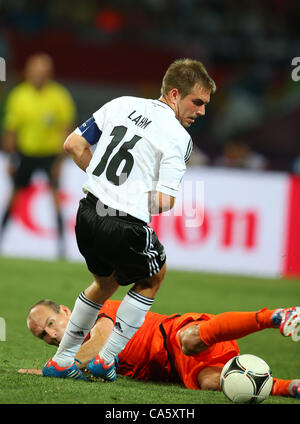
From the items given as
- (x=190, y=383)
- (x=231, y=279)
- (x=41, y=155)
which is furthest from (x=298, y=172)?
(x=190, y=383)

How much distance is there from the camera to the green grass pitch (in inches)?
134

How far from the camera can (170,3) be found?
15469 millimetres

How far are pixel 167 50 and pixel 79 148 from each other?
37.2 feet

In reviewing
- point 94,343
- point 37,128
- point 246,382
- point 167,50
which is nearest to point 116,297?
point 94,343

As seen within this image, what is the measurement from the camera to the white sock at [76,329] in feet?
12.3

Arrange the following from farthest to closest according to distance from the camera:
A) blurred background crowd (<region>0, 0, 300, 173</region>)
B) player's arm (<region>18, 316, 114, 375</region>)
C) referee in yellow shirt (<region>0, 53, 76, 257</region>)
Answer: blurred background crowd (<region>0, 0, 300, 173</region>) < referee in yellow shirt (<region>0, 53, 76, 257</region>) < player's arm (<region>18, 316, 114, 375</region>)

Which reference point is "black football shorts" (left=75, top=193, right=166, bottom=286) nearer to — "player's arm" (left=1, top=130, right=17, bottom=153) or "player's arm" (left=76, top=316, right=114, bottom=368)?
"player's arm" (left=76, top=316, right=114, bottom=368)

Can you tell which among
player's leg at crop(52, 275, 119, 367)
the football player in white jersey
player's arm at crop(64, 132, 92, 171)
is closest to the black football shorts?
the football player in white jersey

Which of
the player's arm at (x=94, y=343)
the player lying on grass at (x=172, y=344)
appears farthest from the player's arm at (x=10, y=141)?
the player's arm at (x=94, y=343)

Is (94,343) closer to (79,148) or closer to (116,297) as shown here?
(79,148)

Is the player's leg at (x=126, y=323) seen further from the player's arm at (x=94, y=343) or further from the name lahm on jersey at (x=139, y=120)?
the name lahm on jersey at (x=139, y=120)

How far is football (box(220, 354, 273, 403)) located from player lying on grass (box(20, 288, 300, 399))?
165 millimetres
